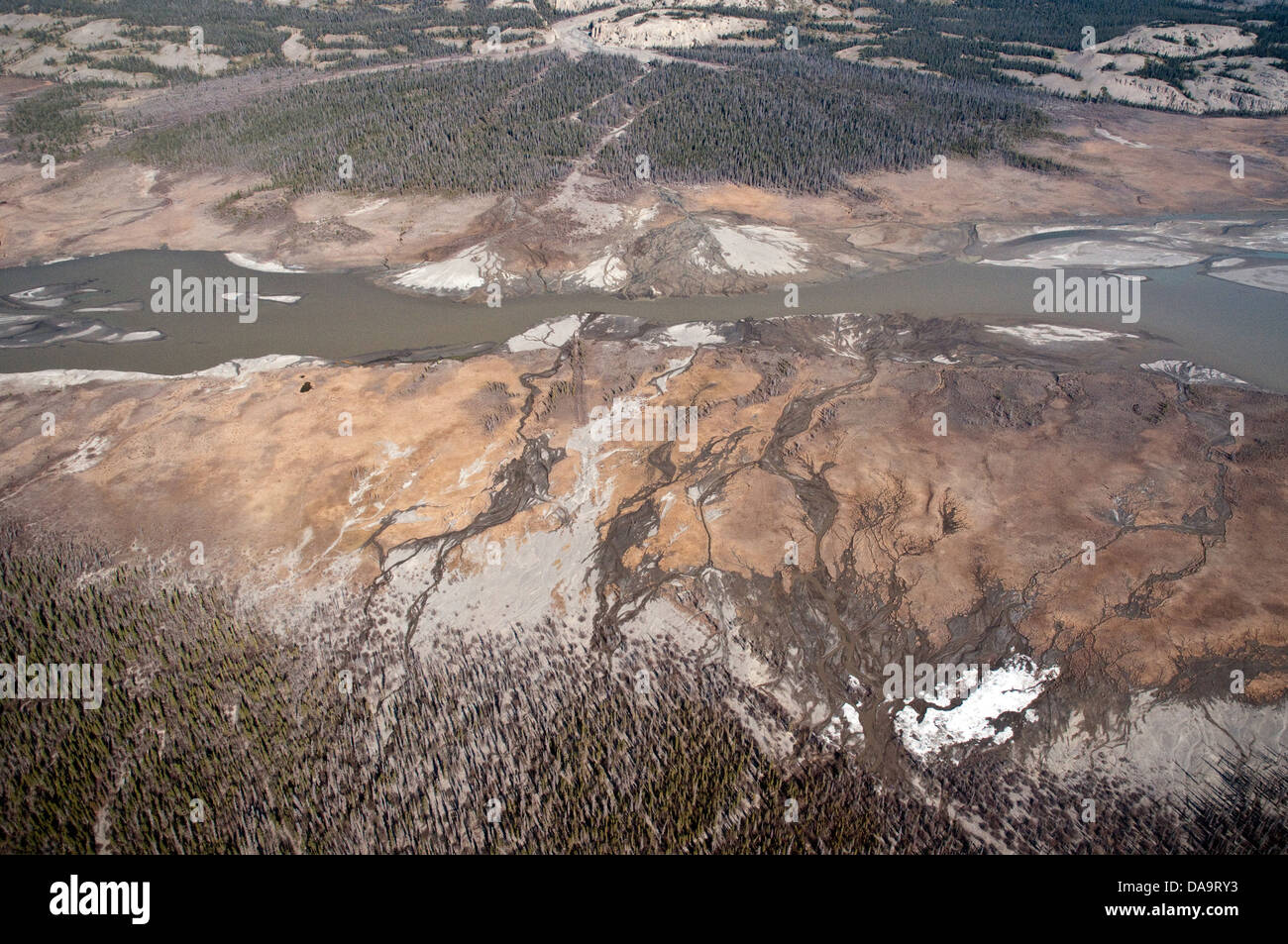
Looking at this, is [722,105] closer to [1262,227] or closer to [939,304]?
[939,304]

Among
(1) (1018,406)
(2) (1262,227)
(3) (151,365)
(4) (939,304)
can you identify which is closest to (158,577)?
(3) (151,365)

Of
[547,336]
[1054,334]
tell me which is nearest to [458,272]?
[547,336]

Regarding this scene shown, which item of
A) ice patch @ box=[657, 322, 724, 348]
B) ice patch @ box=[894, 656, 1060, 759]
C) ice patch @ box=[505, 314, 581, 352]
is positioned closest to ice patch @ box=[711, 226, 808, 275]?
ice patch @ box=[657, 322, 724, 348]

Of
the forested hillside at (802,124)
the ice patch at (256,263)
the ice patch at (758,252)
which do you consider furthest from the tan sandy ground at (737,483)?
the forested hillside at (802,124)

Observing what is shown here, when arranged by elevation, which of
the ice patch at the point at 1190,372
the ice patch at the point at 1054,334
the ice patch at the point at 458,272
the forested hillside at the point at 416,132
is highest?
the forested hillside at the point at 416,132

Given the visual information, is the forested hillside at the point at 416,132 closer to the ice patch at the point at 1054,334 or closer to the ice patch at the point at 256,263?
the ice patch at the point at 256,263

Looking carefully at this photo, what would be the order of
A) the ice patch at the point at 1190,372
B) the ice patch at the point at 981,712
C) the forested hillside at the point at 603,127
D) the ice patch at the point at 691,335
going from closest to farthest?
the ice patch at the point at 981,712 < the ice patch at the point at 1190,372 < the ice patch at the point at 691,335 < the forested hillside at the point at 603,127

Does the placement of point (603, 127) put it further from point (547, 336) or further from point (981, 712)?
point (981, 712)

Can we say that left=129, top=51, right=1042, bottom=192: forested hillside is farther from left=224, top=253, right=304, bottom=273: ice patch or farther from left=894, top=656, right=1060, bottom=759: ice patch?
left=894, top=656, right=1060, bottom=759: ice patch
